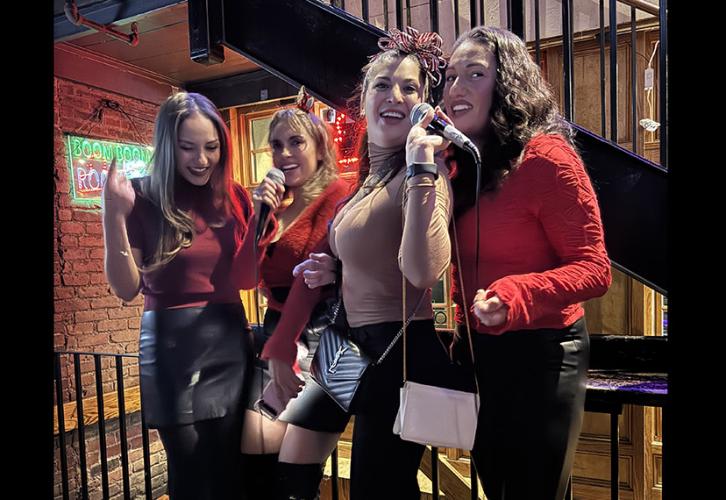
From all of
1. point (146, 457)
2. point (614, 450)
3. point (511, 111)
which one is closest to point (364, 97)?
point (511, 111)

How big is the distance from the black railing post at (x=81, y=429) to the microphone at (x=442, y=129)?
1.29m

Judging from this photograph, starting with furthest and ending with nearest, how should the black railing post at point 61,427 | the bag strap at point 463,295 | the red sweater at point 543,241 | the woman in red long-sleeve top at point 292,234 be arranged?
the black railing post at point 61,427 → the woman in red long-sleeve top at point 292,234 → the bag strap at point 463,295 → the red sweater at point 543,241

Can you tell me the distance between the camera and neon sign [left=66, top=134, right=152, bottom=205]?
1.67 m

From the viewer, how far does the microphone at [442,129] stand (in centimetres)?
124

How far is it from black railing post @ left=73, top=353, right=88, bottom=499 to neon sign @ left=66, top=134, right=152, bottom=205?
515mm

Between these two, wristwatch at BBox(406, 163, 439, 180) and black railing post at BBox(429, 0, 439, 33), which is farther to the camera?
black railing post at BBox(429, 0, 439, 33)

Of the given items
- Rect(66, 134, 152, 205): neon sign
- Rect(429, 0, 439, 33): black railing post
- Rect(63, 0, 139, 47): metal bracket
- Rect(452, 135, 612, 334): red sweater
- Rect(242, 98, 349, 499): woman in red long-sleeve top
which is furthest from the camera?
Rect(63, 0, 139, 47): metal bracket

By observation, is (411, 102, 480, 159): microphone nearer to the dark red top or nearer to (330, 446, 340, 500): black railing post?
the dark red top

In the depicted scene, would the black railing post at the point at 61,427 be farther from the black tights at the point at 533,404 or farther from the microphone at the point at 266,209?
the black tights at the point at 533,404

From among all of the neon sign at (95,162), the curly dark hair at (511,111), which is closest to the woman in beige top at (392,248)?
the curly dark hair at (511,111)

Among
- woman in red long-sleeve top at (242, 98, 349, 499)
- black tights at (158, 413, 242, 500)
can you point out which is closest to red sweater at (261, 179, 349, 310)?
woman in red long-sleeve top at (242, 98, 349, 499)
